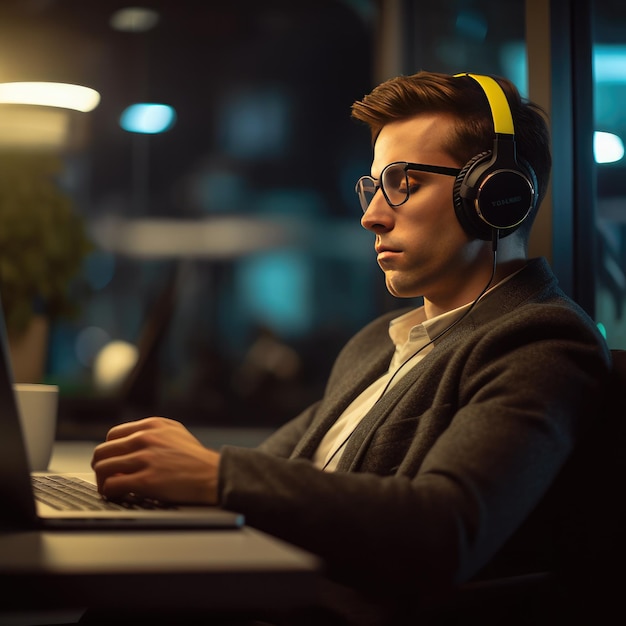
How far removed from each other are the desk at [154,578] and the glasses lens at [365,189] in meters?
0.86

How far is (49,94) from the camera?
7.06 feet

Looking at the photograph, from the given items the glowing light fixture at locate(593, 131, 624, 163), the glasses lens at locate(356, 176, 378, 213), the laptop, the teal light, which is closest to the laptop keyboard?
the laptop

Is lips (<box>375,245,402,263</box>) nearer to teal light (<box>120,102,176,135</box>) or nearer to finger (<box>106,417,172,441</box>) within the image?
finger (<box>106,417,172,441</box>)

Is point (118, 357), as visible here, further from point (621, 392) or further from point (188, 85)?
point (621, 392)

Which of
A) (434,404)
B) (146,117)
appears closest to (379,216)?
(434,404)

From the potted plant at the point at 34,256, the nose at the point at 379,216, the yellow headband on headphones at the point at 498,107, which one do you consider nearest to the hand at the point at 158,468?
the nose at the point at 379,216

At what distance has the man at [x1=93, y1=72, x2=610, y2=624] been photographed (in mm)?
767

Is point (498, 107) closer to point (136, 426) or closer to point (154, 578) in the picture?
point (136, 426)

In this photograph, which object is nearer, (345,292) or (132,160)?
(132,160)

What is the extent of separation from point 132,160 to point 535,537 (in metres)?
4.42

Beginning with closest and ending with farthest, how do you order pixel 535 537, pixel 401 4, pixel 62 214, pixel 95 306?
pixel 535 537, pixel 62 214, pixel 401 4, pixel 95 306

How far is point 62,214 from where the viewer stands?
193 cm

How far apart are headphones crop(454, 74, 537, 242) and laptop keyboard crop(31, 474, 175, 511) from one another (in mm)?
609

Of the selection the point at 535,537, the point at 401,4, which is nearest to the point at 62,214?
the point at 401,4
